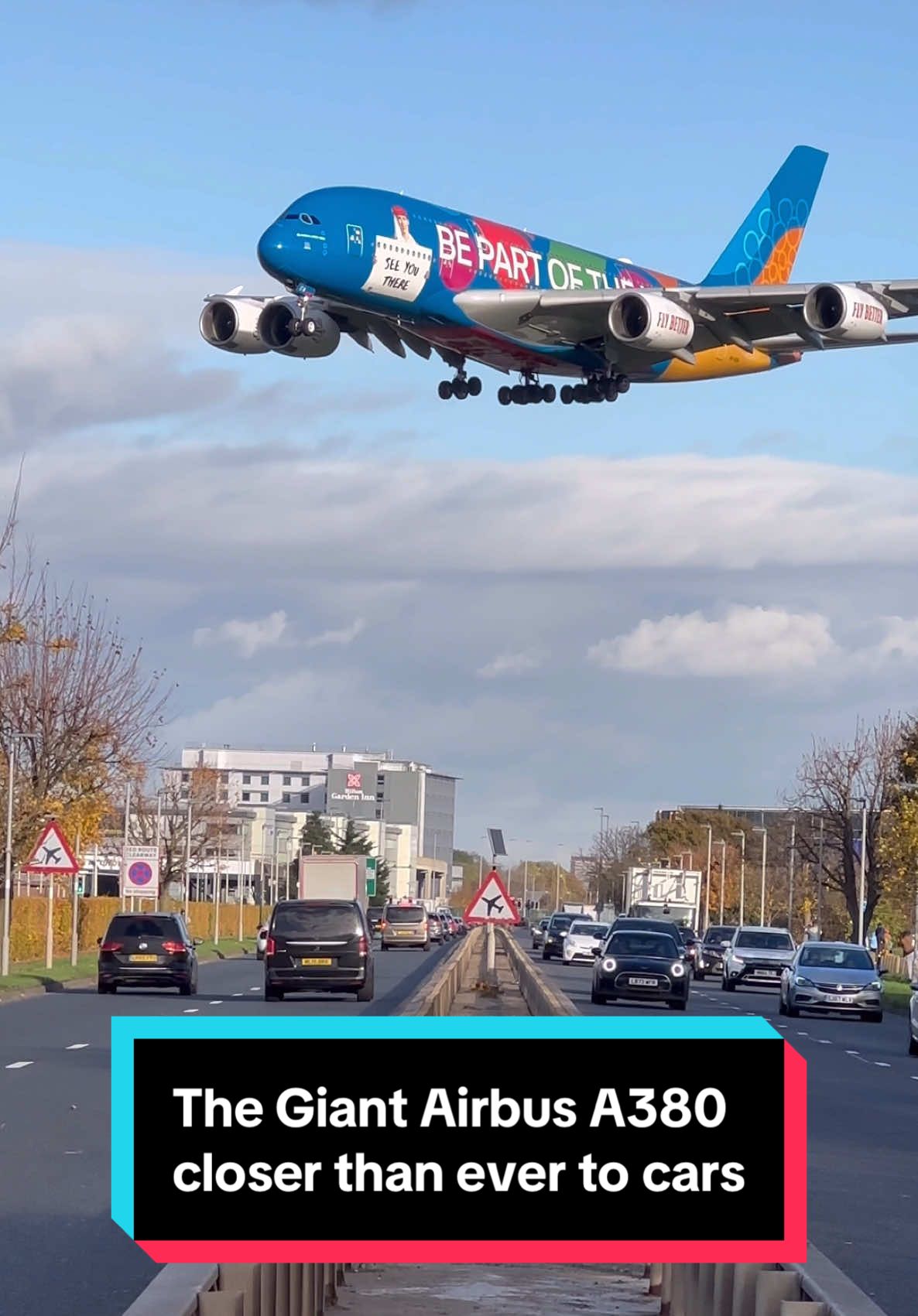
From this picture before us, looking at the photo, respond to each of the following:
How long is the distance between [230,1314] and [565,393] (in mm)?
27504

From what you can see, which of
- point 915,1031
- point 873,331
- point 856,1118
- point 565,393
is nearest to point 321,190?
point 565,393

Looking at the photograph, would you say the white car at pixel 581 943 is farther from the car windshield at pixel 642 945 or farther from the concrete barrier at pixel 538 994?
the car windshield at pixel 642 945

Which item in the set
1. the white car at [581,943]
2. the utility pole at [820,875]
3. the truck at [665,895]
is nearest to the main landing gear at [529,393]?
the white car at [581,943]

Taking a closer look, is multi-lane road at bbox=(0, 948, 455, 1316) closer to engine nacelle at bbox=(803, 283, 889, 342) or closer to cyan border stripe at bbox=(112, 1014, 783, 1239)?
cyan border stripe at bbox=(112, 1014, 783, 1239)

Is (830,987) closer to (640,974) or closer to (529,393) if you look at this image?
(640,974)

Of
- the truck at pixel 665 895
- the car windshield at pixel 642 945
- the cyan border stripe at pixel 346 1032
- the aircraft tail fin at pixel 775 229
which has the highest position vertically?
the aircraft tail fin at pixel 775 229

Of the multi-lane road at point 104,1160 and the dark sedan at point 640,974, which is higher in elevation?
the multi-lane road at point 104,1160

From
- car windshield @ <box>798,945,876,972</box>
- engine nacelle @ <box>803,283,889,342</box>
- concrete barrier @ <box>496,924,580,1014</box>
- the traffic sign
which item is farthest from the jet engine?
the traffic sign

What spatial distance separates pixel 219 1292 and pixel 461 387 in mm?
26046

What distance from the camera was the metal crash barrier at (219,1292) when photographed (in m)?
5.82

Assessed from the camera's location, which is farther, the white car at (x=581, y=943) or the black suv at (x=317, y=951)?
the white car at (x=581, y=943)

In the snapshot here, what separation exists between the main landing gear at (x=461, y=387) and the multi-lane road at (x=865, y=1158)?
30.5ft

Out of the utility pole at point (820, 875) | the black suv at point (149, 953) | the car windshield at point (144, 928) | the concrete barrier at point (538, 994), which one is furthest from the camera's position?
the utility pole at point (820, 875)

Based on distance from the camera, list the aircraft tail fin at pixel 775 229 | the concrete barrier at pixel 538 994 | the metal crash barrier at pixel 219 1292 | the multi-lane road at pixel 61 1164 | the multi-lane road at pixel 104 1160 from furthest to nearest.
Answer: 1. the aircraft tail fin at pixel 775 229
2. the concrete barrier at pixel 538 994
3. the multi-lane road at pixel 104 1160
4. the multi-lane road at pixel 61 1164
5. the metal crash barrier at pixel 219 1292
